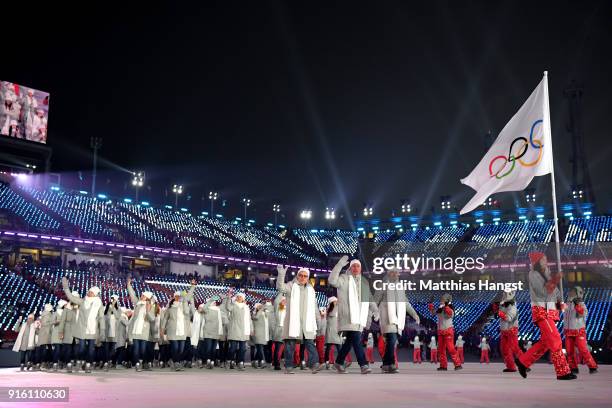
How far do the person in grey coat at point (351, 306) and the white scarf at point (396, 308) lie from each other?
0.79 metres

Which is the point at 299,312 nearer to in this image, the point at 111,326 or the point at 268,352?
the point at 111,326

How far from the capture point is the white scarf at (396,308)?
42.5 ft

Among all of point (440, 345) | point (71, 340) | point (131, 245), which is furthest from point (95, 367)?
point (131, 245)

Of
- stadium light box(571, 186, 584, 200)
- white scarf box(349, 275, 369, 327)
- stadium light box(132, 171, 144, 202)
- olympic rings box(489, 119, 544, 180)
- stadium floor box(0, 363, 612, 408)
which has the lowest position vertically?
stadium floor box(0, 363, 612, 408)

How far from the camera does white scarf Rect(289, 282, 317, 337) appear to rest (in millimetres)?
12898

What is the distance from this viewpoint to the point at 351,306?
11734 mm

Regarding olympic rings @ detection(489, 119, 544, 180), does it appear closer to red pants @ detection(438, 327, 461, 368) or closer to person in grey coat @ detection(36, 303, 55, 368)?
red pants @ detection(438, 327, 461, 368)

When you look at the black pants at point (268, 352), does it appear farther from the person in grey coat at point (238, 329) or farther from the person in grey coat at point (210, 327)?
the person in grey coat at point (238, 329)

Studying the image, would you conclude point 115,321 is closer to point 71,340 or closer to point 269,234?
point 71,340

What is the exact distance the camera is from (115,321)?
17297mm

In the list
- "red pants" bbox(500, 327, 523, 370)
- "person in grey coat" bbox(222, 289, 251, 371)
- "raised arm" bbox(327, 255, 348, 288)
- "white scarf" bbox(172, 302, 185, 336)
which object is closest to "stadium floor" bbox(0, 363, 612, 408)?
"raised arm" bbox(327, 255, 348, 288)

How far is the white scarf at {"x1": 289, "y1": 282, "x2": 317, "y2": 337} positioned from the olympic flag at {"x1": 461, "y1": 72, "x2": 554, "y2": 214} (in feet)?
11.9

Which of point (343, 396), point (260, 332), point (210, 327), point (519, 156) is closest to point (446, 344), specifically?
point (519, 156)

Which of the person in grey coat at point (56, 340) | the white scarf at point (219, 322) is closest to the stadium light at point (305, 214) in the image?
the white scarf at point (219, 322)
